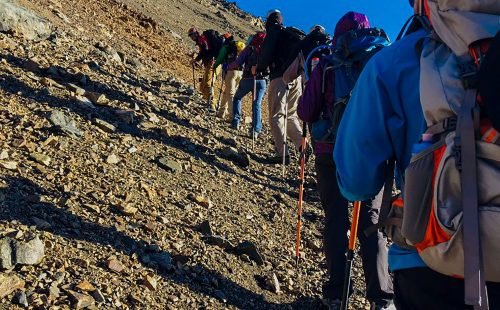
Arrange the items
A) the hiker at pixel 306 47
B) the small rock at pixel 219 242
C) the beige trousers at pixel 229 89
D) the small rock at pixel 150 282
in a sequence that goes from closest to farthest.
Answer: the small rock at pixel 150 282, the small rock at pixel 219 242, the hiker at pixel 306 47, the beige trousers at pixel 229 89

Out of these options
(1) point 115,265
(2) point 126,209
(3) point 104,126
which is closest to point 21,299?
(1) point 115,265

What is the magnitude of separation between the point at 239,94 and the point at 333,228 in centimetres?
776

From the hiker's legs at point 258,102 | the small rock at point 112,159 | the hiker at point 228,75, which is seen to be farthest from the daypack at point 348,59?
the hiker at point 228,75

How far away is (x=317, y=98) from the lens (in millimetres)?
4816

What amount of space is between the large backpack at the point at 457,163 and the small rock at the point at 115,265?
3.17 metres

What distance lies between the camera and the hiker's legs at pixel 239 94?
12016 millimetres

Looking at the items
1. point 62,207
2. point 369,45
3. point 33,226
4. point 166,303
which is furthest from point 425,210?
point 62,207

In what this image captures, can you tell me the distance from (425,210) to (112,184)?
4954 millimetres

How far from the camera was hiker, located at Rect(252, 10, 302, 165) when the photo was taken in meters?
9.34

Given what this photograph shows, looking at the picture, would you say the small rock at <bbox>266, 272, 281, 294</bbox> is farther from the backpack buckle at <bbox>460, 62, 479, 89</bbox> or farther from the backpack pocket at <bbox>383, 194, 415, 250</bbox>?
the backpack buckle at <bbox>460, 62, 479, 89</bbox>

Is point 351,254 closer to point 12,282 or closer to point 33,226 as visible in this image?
point 12,282

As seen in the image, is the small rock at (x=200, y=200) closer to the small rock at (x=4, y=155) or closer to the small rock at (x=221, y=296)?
the small rock at (x=221, y=296)

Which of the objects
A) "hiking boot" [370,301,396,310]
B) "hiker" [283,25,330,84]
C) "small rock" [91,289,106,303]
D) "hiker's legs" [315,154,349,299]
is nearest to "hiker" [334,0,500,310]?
"hiking boot" [370,301,396,310]

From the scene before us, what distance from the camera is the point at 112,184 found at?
6.43m
